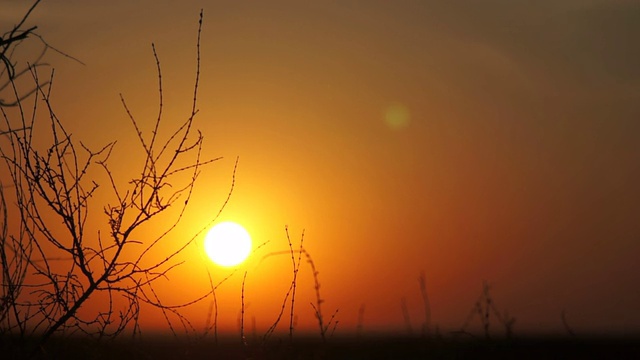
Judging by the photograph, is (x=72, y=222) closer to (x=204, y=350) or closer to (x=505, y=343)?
(x=204, y=350)

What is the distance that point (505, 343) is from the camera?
7.07 metres

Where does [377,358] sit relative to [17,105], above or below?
below

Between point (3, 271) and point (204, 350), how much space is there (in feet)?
7.13

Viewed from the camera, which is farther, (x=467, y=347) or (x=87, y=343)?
(x=467, y=347)

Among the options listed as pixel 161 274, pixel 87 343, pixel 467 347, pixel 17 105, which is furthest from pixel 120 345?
pixel 467 347

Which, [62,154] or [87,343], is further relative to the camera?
[87,343]

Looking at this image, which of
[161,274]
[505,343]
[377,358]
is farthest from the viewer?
[377,358]

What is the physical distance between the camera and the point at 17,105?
18.0ft

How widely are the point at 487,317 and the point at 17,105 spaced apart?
3.52 meters

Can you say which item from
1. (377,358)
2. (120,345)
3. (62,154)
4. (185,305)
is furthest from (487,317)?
(62,154)

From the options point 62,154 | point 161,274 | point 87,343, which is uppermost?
point 62,154

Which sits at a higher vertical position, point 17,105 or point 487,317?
point 17,105

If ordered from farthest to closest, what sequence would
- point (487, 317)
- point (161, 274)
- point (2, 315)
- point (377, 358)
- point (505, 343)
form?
point (377, 358)
point (505, 343)
point (487, 317)
point (161, 274)
point (2, 315)

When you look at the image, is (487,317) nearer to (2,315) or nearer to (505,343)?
(505,343)
